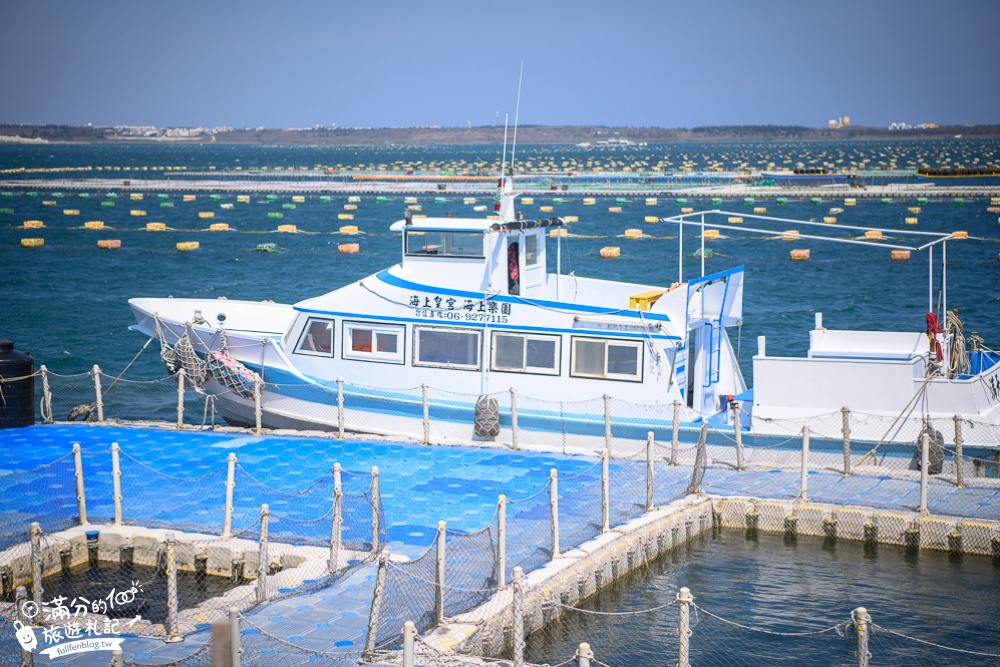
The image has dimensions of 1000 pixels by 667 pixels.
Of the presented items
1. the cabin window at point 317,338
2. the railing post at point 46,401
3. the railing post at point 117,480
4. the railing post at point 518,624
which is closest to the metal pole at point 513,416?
the cabin window at point 317,338

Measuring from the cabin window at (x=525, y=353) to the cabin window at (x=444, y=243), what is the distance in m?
1.83

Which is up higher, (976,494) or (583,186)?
(583,186)

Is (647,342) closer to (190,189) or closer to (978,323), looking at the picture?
(978,323)

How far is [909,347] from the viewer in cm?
2202

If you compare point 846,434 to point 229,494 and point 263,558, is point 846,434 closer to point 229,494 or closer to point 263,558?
point 229,494

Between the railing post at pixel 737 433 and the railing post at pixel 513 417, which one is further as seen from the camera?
the railing post at pixel 513 417

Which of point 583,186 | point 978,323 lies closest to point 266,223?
point 583,186

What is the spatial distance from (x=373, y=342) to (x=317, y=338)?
130cm

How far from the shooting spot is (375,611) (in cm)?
1095

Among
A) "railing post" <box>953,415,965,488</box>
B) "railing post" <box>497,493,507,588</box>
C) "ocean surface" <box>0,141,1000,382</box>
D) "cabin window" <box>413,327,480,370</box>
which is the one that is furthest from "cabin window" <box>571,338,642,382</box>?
"railing post" <box>497,493,507,588</box>

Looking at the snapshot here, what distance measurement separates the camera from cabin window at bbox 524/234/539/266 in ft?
72.5

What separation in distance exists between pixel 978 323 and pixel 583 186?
7594 cm

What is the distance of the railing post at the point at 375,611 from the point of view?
35.6 feet

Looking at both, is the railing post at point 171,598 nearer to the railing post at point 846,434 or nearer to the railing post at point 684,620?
the railing post at point 684,620
